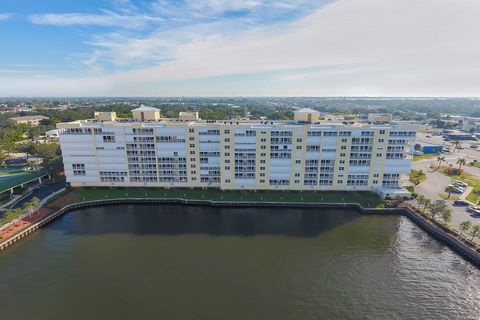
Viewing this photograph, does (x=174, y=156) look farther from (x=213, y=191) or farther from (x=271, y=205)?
(x=271, y=205)

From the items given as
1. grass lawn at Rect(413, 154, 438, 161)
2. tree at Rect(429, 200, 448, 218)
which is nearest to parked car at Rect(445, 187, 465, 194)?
tree at Rect(429, 200, 448, 218)

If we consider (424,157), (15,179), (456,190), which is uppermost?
(15,179)

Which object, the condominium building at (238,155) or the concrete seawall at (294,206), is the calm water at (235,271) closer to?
the concrete seawall at (294,206)

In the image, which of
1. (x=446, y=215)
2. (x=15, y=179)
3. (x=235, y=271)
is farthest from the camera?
(x=15, y=179)

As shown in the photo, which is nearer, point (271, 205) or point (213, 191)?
point (271, 205)

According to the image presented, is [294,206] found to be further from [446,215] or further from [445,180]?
[445,180]

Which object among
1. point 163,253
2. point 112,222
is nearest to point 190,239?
point 163,253

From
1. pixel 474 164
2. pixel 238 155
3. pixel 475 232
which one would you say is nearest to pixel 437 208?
pixel 475 232
